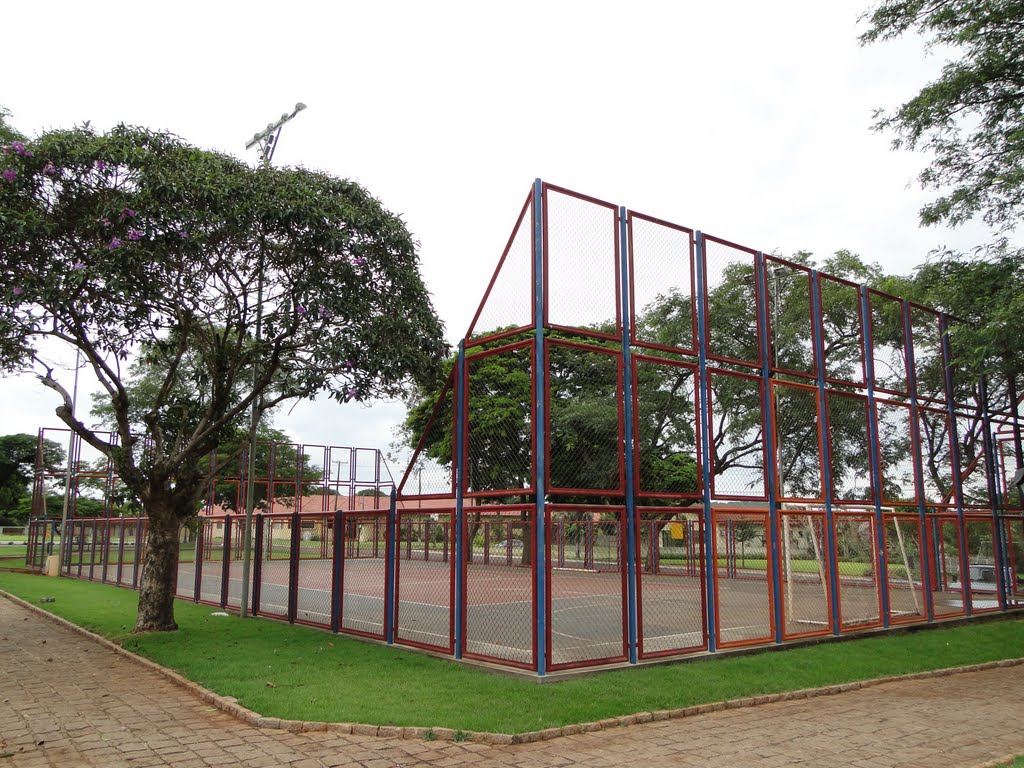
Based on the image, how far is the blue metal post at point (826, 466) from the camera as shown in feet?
41.7

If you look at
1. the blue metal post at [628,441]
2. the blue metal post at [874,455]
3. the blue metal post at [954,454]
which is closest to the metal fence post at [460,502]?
the blue metal post at [628,441]

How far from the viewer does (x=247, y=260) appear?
41.5 feet

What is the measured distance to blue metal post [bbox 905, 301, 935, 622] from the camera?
1440 cm

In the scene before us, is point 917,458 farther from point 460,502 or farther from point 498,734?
point 498,734

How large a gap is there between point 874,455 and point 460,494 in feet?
25.7


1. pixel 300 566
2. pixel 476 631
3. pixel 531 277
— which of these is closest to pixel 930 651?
pixel 476 631

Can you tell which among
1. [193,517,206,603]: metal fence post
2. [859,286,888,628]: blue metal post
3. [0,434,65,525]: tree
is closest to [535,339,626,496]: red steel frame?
[859,286,888,628]: blue metal post

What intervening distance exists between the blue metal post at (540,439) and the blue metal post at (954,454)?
9631 millimetres

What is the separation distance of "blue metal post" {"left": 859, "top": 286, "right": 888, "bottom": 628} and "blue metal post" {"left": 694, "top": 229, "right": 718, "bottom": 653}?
4029 mm

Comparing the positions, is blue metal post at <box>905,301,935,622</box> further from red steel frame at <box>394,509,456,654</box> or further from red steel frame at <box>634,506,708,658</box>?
red steel frame at <box>394,509,456,654</box>

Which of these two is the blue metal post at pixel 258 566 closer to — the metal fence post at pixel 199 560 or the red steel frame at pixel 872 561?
the metal fence post at pixel 199 560

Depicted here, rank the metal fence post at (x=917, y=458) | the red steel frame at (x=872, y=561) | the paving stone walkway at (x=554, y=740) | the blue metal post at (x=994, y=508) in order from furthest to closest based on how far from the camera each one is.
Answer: the blue metal post at (x=994, y=508)
the metal fence post at (x=917, y=458)
the red steel frame at (x=872, y=561)
the paving stone walkway at (x=554, y=740)

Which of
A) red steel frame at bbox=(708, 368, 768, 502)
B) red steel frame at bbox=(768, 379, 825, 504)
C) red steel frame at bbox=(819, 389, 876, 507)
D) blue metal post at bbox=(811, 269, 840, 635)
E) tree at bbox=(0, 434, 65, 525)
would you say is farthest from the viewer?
tree at bbox=(0, 434, 65, 525)

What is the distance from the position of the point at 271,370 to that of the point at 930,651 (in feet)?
35.6
